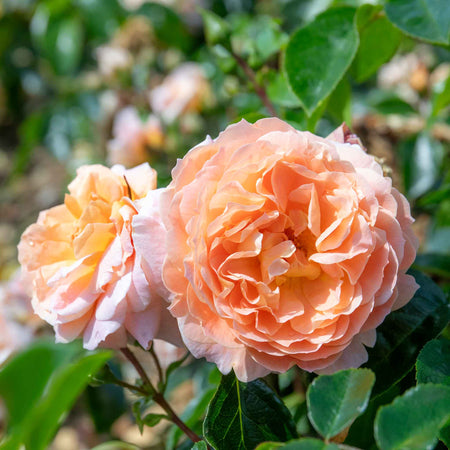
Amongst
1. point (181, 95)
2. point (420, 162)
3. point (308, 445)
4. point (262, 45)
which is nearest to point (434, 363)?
point (308, 445)

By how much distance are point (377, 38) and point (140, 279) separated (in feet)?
1.43

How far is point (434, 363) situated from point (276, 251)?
0.14 meters

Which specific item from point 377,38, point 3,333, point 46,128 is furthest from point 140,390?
point 46,128

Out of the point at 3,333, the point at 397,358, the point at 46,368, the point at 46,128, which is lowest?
the point at 46,128

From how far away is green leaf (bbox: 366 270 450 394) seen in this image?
515 mm

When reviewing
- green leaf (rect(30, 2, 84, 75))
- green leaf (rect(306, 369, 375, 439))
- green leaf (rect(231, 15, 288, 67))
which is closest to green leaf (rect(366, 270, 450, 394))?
green leaf (rect(306, 369, 375, 439))

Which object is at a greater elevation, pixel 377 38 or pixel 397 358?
pixel 377 38

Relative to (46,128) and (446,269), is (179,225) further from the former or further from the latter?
(46,128)

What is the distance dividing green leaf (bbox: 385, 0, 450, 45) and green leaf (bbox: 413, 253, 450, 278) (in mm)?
356

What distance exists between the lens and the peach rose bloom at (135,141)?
135 cm

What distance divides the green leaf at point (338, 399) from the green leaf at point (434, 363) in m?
0.09

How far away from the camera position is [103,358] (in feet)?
1.16

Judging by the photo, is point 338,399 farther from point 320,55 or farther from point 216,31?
point 216,31

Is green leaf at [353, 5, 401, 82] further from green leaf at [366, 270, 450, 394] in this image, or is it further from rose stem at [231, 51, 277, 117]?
green leaf at [366, 270, 450, 394]
